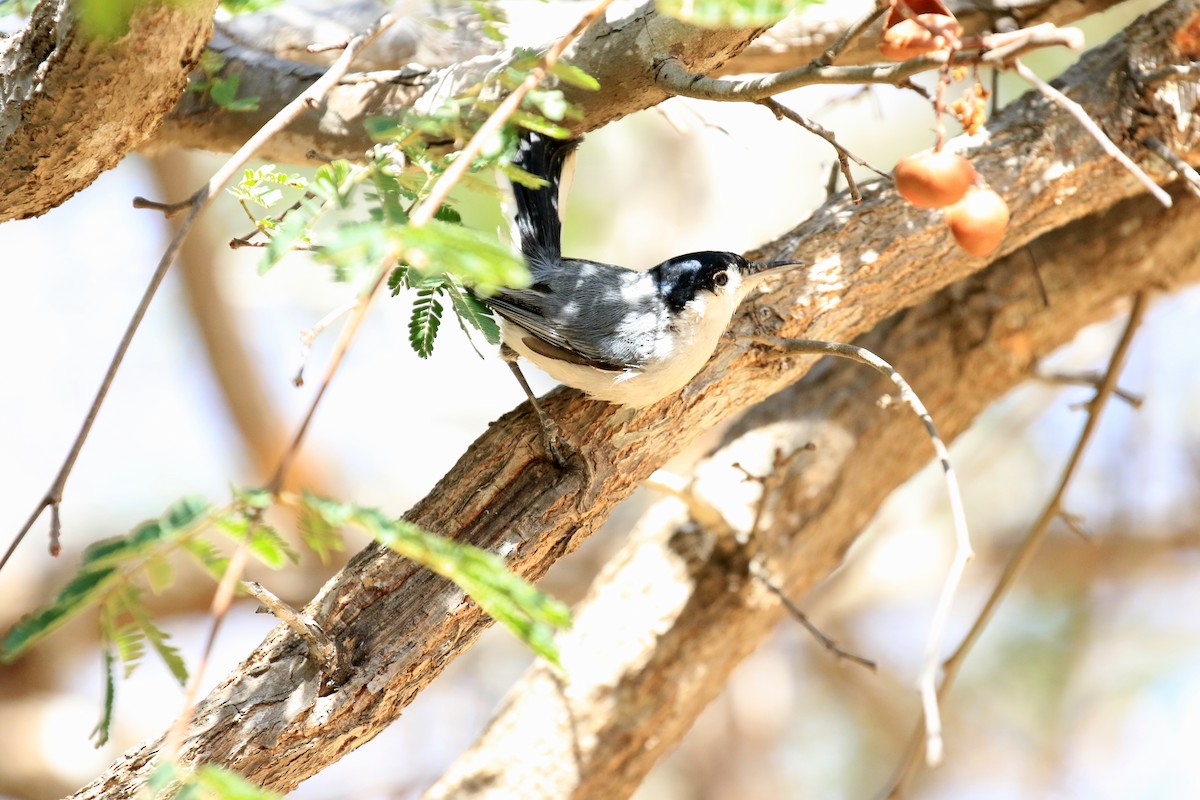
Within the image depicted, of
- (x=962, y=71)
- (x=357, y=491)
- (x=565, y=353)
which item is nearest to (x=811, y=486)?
(x=565, y=353)

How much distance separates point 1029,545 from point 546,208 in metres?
1.69

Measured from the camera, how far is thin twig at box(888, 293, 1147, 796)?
108 inches

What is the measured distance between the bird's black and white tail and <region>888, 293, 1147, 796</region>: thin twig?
5.05 feet

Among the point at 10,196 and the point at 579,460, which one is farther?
the point at 579,460

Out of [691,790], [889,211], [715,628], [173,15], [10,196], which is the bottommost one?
[691,790]

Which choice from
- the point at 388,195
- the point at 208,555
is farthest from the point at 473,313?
the point at 208,555

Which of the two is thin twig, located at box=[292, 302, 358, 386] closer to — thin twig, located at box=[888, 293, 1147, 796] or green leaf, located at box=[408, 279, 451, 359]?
green leaf, located at box=[408, 279, 451, 359]

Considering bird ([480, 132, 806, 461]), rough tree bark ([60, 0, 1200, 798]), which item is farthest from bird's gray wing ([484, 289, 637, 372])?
rough tree bark ([60, 0, 1200, 798])

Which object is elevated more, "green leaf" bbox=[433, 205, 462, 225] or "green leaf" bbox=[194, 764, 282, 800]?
"green leaf" bbox=[433, 205, 462, 225]

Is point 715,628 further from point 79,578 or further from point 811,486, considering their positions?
point 79,578

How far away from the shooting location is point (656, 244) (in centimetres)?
552

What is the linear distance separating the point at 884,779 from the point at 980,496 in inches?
66.9

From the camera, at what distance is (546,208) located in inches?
93.0

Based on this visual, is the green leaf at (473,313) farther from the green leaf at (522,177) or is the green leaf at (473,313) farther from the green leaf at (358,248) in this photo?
the green leaf at (358,248)
